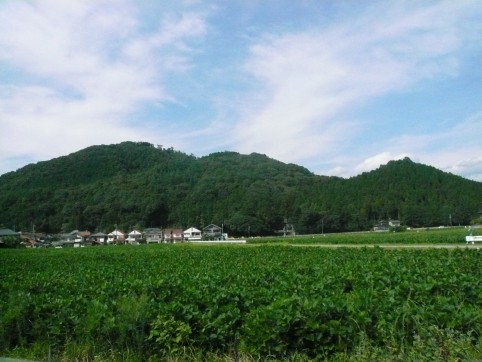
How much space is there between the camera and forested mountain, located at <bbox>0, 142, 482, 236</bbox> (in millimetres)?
115500

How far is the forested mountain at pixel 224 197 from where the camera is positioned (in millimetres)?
115500

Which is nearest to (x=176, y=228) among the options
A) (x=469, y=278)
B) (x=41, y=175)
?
(x=41, y=175)

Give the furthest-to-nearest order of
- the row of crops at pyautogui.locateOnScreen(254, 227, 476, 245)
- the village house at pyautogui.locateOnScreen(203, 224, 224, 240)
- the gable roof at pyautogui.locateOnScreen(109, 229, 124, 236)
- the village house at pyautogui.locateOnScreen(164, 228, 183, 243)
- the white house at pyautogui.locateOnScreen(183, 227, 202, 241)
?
the white house at pyautogui.locateOnScreen(183, 227, 202, 241) < the gable roof at pyautogui.locateOnScreen(109, 229, 124, 236) < the village house at pyautogui.locateOnScreen(164, 228, 183, 243) < the village house at pyautogui.locateOnScreen(203, 224, 224, 240) < the row of crops at pyautogui.locateOnScreen(254, 227, 476, 245)

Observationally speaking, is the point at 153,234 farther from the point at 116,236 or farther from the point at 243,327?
the point at 243,327

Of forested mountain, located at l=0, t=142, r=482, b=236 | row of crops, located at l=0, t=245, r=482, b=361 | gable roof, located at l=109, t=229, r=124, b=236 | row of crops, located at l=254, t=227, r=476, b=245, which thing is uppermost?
forested mountain, located at l=0, t=142, r=482, b=236

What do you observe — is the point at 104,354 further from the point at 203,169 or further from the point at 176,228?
the point at 203,169

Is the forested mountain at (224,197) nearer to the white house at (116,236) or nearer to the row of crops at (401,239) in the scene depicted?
the white house at (116,236)

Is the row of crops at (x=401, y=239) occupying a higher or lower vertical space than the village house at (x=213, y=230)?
lower

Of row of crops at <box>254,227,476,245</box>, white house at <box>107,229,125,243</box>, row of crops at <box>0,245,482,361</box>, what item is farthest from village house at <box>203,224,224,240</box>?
row of crops at <box>0,245,482,361</box>

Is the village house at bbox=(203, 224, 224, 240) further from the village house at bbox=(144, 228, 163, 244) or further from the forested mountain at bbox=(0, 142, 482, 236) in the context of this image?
the village house at bbox=(144, 228, 163, 244)

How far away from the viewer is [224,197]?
133 m

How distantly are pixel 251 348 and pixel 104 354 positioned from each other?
7.82 ft

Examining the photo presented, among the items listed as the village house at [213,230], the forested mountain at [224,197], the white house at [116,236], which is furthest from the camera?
the white house at [116,236]

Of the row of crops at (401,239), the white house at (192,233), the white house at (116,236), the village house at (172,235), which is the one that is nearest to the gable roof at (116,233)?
the white house at (116,236)
